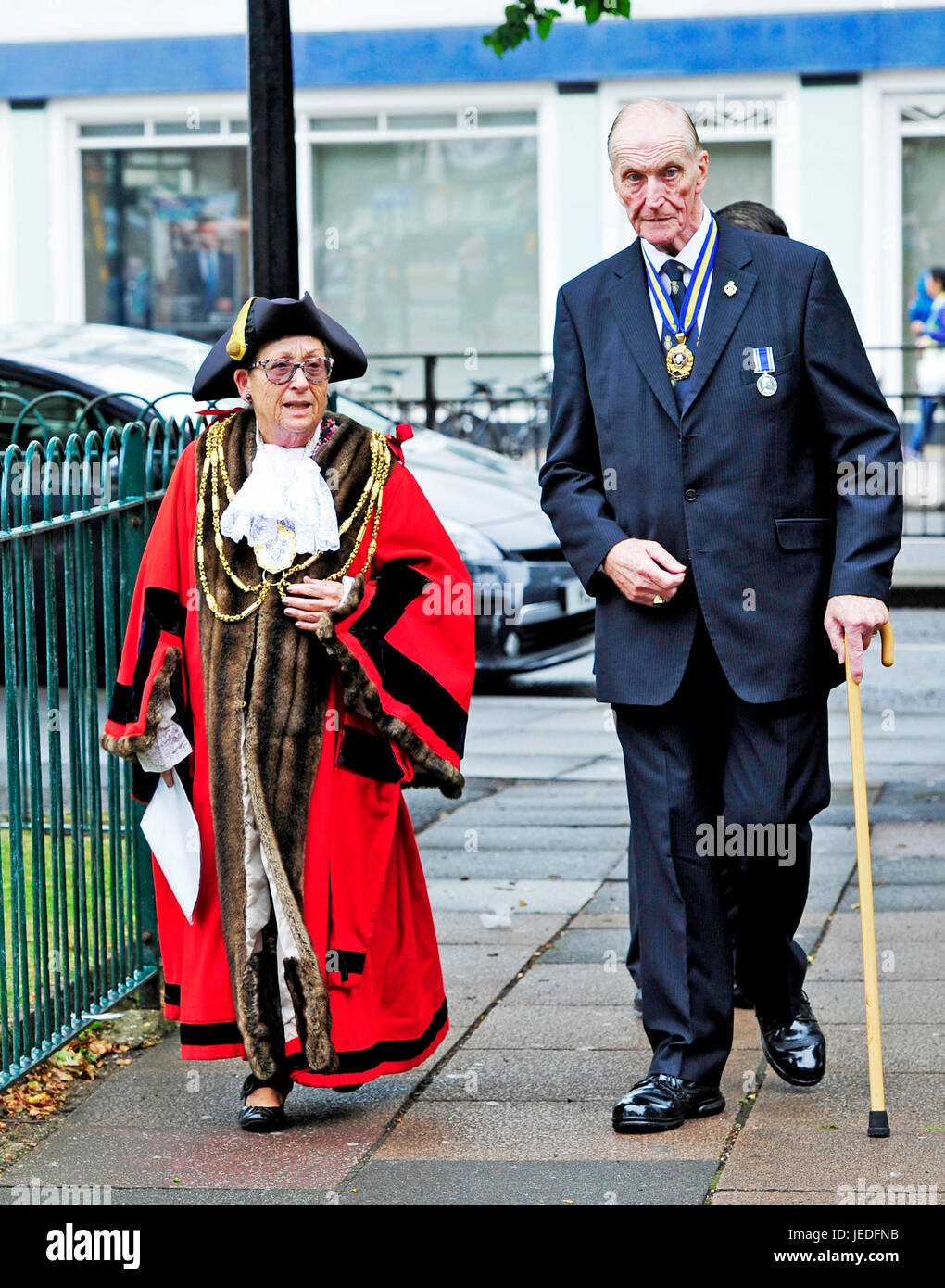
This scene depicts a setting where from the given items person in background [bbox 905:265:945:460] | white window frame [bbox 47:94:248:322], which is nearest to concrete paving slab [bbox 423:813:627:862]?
person in background [bbox 905:265:945:460]

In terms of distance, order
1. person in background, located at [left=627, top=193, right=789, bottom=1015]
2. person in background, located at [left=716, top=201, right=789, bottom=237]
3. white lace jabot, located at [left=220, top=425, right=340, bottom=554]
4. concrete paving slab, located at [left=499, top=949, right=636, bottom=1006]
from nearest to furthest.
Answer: white lace jabot, located at [left=220, top=425, right=340, bottom=554] < person in background, located at [left=627, top=193, right=789, bottom=1015] < person in background, located at [left=716, top=201, right=789, bottom=237] < concrete paving slab, located at [left=499, top=949, right=636, bottom=1006]

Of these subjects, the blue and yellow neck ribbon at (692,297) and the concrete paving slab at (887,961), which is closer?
the blue and yellow neck ribbon at (692,297)

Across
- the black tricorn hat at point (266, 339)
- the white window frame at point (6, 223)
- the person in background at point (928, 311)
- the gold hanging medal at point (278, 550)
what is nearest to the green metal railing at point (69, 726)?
the black tricorn hat at point (266, 339)

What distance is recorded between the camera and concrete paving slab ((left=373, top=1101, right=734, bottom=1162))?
416 centimetres

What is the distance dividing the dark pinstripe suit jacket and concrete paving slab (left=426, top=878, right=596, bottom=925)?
1.95 meters

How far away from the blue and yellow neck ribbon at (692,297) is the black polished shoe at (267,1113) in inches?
72.1

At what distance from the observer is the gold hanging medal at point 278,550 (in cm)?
434

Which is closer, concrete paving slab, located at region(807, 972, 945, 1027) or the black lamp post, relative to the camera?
concrete paving slab, located at region(807, 972, 945, 1027)

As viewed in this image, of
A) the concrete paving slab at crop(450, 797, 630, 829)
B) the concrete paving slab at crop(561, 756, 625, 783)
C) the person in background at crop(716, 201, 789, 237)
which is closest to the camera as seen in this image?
the person in background at crop(716, 201, 789, 237)

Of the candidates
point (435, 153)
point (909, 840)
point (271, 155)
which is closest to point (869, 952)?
point (909, 840)

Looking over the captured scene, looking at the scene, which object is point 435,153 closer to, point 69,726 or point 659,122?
point 69,726

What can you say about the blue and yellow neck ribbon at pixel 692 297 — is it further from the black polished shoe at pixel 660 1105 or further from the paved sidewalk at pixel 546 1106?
the paved sidewalk at pixel 546 1106

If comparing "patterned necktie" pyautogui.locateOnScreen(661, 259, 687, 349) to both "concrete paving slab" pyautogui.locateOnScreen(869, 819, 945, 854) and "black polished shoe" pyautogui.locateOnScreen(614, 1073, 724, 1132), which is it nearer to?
"black polished shoe" pyautogui.locateOnScreen(614, 1073, 724, 1132)

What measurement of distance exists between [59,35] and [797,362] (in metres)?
15.6
